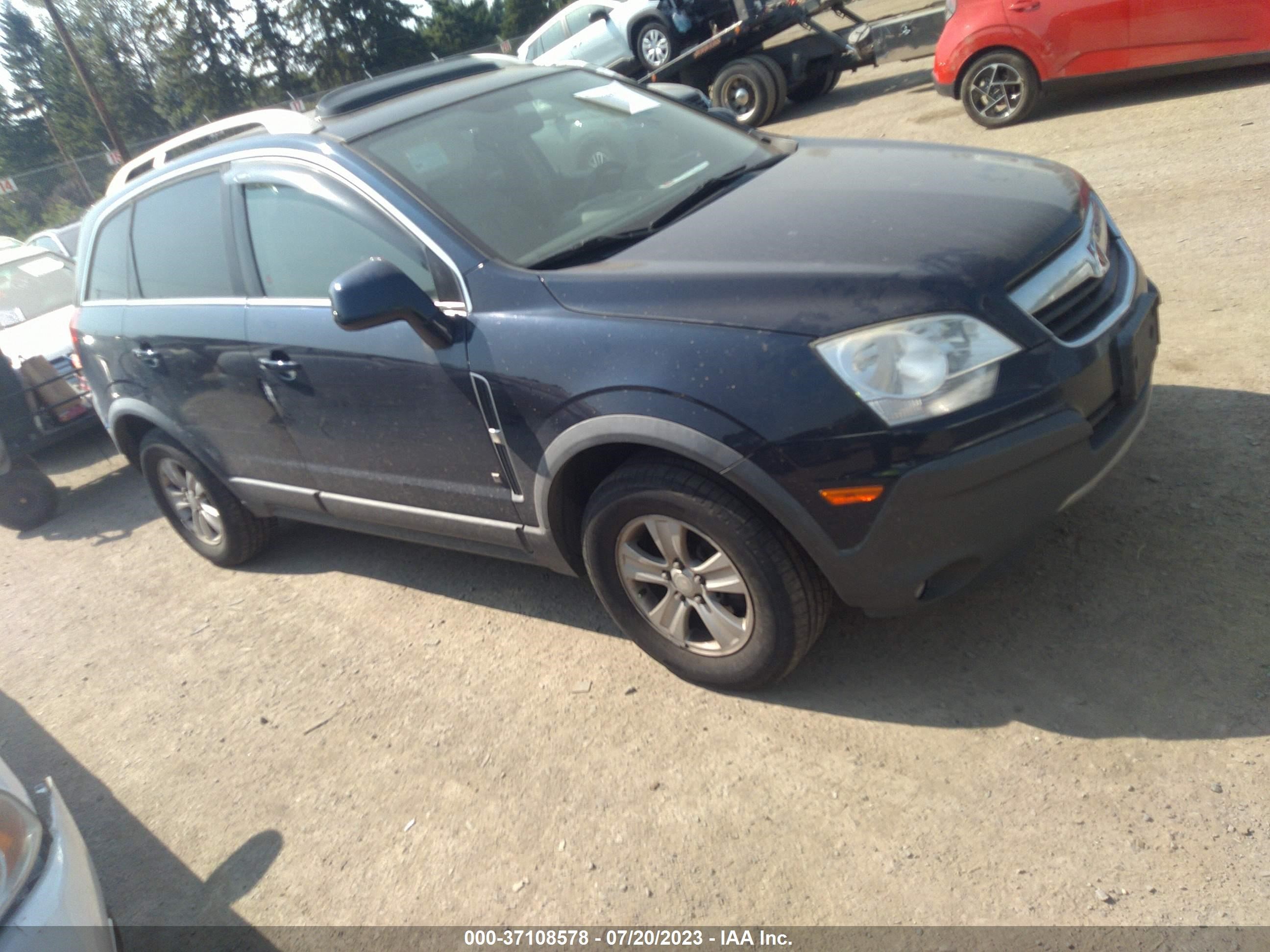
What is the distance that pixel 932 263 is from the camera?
8.92 ft

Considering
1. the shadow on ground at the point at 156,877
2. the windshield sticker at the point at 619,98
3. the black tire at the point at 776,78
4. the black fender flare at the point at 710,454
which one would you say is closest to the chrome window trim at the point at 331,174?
the black fender flare at the point at 710,454

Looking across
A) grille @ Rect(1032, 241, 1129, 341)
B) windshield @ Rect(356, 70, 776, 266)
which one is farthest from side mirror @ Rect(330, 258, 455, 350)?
grille @ Rect(1032, 241, 1129, 341)

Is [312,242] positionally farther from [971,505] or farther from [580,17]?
[580,17]

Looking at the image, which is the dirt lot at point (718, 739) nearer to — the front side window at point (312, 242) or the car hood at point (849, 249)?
the car hood at point (849, 249)

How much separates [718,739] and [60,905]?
1.79m

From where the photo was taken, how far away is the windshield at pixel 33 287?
9078mm

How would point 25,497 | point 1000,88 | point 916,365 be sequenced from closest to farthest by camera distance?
point 916,365 < point 25,497 < point 1000,88

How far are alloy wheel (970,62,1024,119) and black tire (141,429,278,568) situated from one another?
726 cm

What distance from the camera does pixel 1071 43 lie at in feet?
27.2

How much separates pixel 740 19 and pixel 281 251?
31.3ft

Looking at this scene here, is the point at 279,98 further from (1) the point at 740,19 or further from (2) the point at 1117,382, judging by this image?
(2) the point at 1117,382

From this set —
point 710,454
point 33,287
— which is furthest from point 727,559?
point 33,287

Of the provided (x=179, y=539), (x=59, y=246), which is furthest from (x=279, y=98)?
(x=179, y=539)

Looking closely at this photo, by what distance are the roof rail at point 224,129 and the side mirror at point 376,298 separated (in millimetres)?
1021
